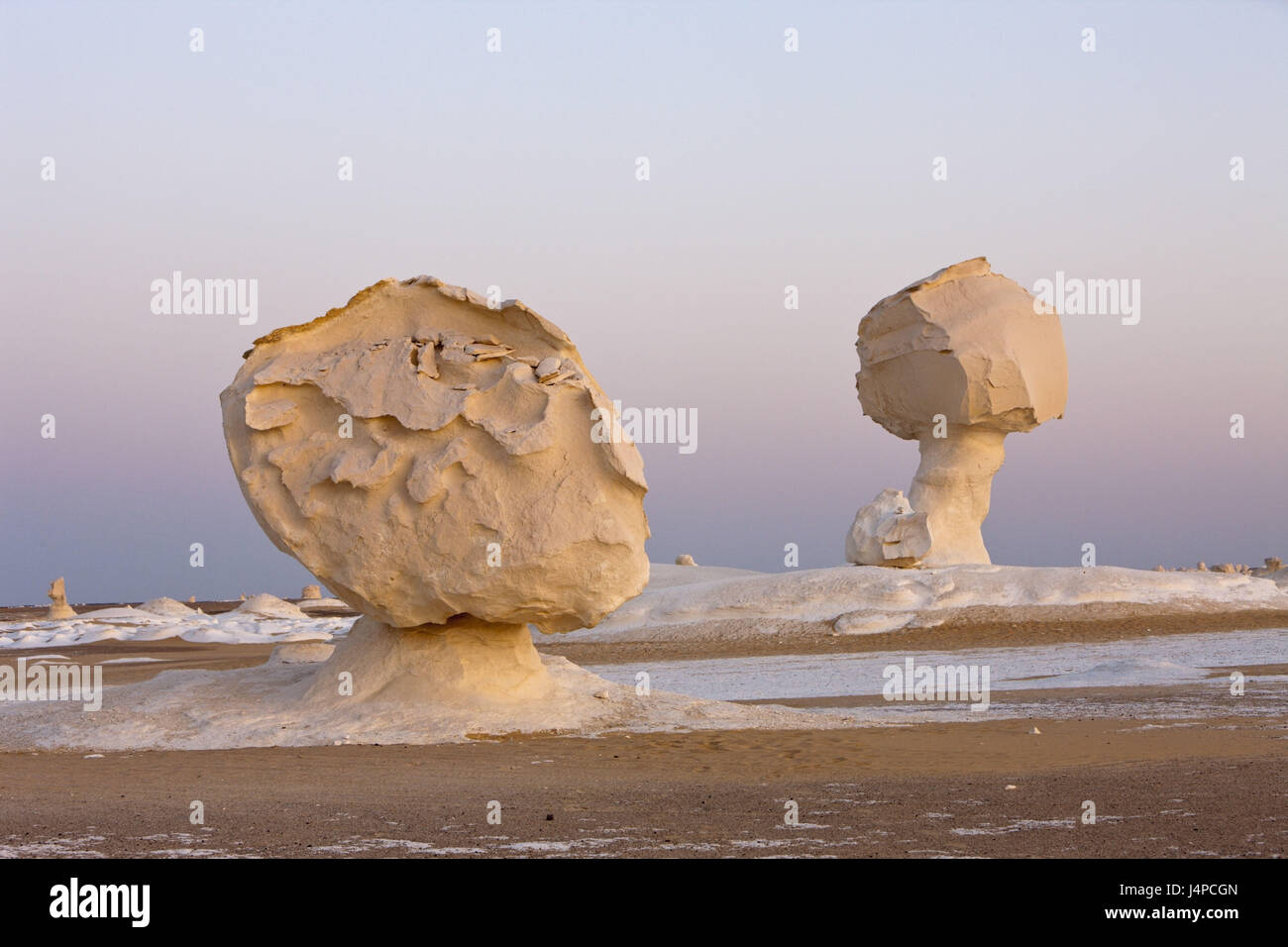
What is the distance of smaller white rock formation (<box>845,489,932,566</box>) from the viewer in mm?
27703

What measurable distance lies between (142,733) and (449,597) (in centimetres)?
303

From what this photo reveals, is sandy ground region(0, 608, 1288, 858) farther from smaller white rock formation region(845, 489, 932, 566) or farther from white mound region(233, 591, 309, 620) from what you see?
white mound region(233, 591, 309, 620)

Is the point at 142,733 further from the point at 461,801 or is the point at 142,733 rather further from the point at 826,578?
the point at 826,578

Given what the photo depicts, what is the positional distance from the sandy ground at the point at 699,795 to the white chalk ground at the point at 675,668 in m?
0.57

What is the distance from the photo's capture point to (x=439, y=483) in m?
11.5

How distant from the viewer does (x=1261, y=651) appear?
1992 centimetres

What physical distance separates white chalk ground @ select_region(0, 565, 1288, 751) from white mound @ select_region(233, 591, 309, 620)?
8.04 ft

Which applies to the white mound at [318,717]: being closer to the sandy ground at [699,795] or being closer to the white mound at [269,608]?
the sandy ground at [699,795]

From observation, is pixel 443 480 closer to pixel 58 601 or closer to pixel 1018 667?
pixel 1018 667

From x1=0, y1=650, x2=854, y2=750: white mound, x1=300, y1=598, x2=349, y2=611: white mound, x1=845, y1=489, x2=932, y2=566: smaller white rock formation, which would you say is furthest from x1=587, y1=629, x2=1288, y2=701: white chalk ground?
x1=300, y1=598, x2=349, y2=611: white mound

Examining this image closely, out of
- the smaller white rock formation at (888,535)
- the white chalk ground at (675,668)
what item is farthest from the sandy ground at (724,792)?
the smaller white rock formation at (888,535)

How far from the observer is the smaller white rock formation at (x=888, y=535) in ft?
90.9

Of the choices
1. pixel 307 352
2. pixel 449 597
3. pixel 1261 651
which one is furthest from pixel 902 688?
pixel 307 352

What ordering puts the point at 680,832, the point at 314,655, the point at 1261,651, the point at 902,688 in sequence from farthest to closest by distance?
the point at 1261,651
the point at 314,655
the point at 902,688
the point at 680,832
